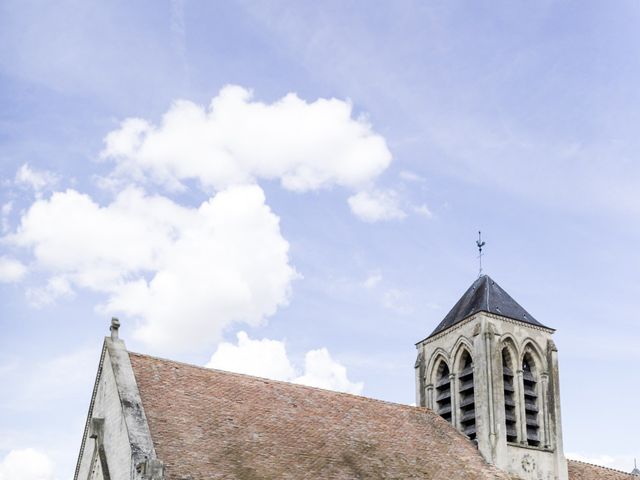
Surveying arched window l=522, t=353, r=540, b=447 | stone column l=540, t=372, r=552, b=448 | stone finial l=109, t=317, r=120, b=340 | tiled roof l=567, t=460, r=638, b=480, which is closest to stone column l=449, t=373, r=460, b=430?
arched window l=522, t=353, r=540, b=447

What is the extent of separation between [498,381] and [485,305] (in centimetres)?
257

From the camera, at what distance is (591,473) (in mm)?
29594

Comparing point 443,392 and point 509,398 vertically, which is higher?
point 443,392

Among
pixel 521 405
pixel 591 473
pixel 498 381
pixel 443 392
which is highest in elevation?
pixel 443 392

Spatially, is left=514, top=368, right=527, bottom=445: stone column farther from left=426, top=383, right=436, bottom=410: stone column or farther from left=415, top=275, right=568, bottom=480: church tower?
left=426, top=383, right=436, bottom=410: stone column

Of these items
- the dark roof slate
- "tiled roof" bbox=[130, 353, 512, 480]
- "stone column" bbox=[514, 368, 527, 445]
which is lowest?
"tiled roof" bbox=[130, 353, 512, 480]

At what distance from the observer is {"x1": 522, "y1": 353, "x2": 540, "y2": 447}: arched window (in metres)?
28.2

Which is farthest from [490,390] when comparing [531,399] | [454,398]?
[531,399]

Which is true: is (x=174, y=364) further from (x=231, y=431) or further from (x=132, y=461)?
(x=132, y=461)

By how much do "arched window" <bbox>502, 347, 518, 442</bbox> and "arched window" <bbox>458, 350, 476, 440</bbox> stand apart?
105 cm

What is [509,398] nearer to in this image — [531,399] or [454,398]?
[531,399]

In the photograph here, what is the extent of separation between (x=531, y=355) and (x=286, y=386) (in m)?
9.26

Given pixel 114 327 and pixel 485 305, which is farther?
pixel 485 305

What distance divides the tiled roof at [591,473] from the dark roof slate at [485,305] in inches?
193
